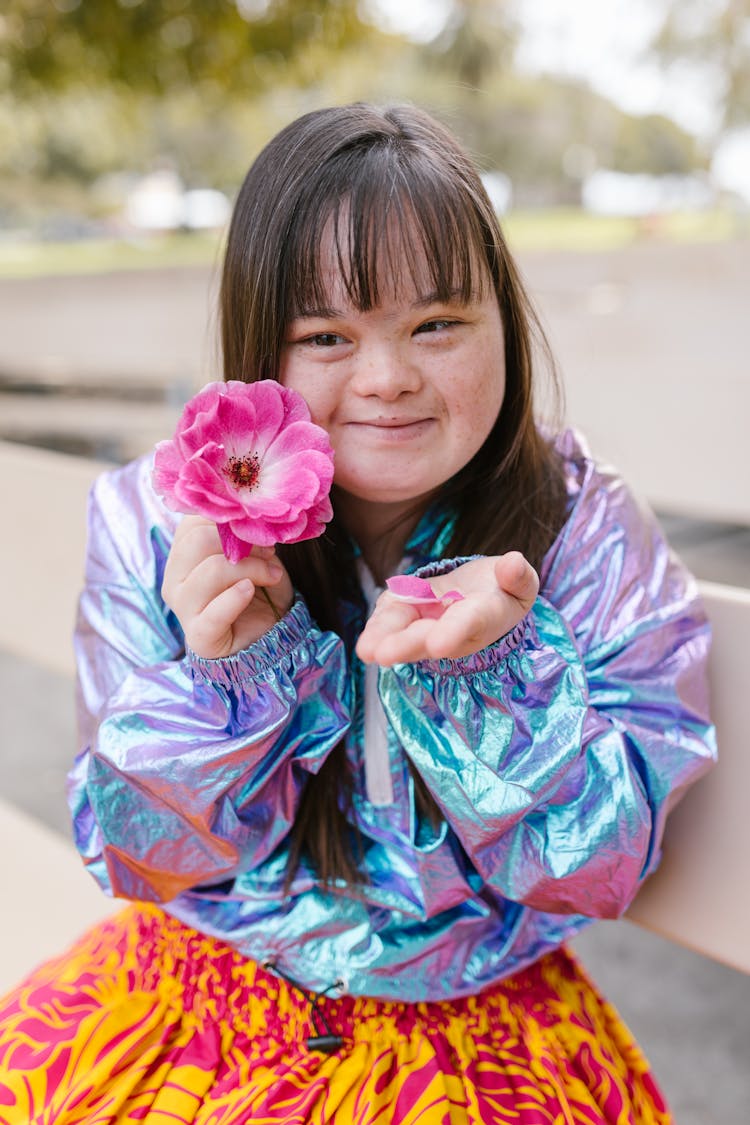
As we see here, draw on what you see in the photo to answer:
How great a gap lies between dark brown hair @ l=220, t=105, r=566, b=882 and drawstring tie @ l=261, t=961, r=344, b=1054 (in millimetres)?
128

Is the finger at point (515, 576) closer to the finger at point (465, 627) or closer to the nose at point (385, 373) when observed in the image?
the finger at point (465, 627)

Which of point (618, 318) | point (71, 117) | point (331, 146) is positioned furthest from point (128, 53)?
point (71, 117)

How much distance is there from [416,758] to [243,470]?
381 millimetres

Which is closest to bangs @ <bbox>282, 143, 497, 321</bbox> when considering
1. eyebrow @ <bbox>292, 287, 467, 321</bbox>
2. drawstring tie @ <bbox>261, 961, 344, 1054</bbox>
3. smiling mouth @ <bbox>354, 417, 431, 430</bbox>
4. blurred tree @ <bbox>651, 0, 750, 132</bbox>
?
eyebrow @ <bbox>292, 287, 467, 321</bbox>

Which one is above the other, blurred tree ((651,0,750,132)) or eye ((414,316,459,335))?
blurred tree ((651,0,750,132))

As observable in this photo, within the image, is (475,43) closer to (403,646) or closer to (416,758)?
(416,758)

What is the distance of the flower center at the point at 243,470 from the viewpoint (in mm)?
1013

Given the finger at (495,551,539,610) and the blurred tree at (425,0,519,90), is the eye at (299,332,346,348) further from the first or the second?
the blurred tree at (425,0,519,90)

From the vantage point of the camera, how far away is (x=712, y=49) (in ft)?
76.0

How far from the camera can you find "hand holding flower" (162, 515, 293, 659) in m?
1.12

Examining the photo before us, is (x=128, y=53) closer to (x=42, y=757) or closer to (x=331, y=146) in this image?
(x=42, y=757)

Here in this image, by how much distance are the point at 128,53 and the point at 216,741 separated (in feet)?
27.2

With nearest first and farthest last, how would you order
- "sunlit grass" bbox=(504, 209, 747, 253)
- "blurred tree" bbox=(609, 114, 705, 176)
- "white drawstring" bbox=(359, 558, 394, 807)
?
1. "white drawstring" bbox=(359, 558, 394, 807)
2. "sunlit grass" bbox=(504, 209, 747, 253)
3. "blurred tree" bbox=(609, 114, 705, 176)

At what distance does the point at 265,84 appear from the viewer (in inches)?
403
